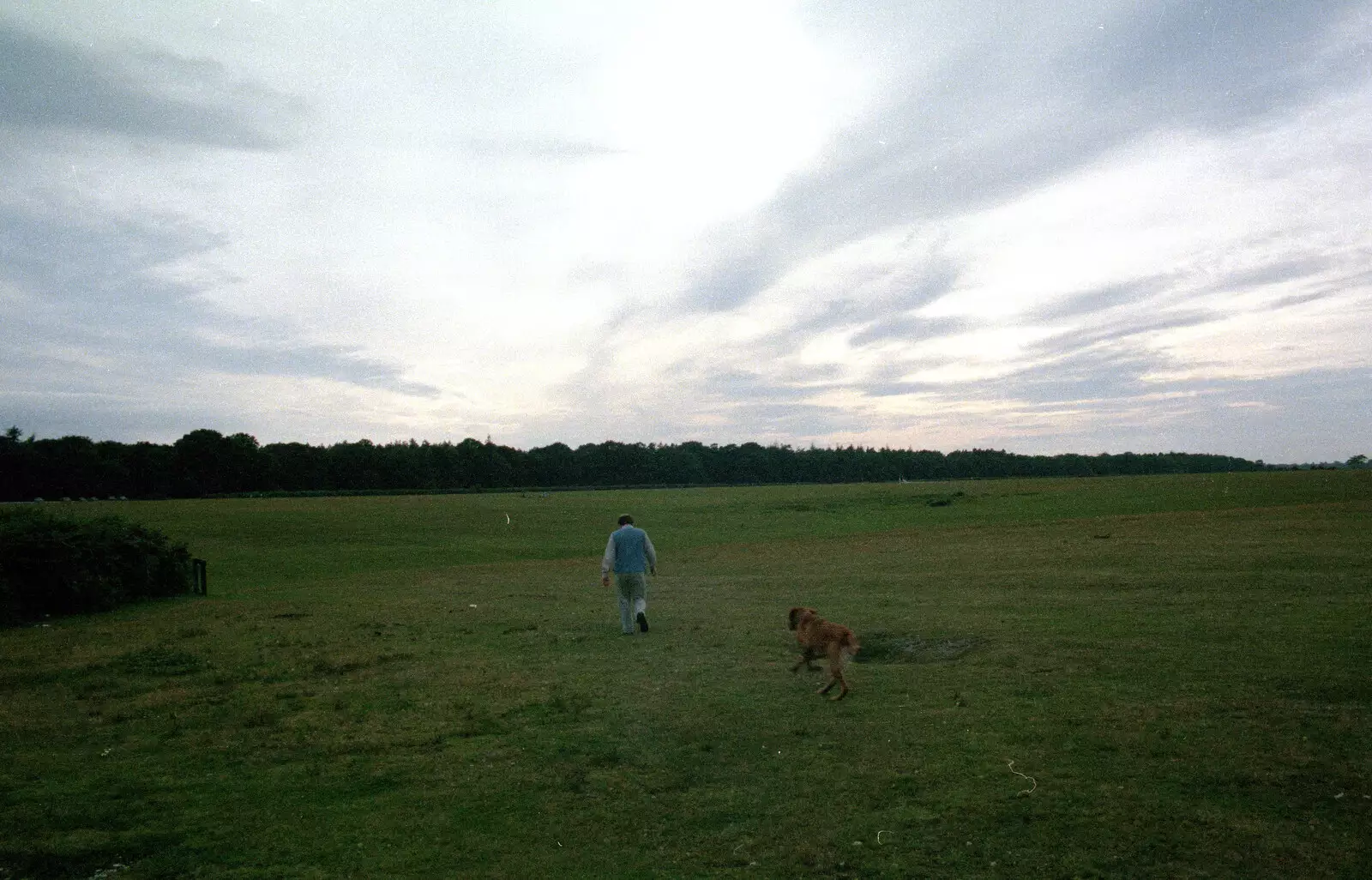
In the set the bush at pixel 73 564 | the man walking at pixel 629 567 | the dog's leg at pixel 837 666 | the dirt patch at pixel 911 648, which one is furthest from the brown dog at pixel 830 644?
the bush at pixel 73 564

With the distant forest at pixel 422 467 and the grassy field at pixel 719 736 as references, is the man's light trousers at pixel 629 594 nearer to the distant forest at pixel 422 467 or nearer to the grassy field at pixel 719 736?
the grassy field at pixel 719 736

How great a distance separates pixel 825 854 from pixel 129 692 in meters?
12.3

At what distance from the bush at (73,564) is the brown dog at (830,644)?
22.7 metres

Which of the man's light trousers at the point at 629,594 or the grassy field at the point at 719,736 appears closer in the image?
the grassy field at the point at 719,736

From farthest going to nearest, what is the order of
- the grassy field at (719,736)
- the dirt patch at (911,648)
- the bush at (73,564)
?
the bush at (73,564) → the dirt patch at (911,648) → the grassy field at (719,736)

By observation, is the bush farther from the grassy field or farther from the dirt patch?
the dirt patch

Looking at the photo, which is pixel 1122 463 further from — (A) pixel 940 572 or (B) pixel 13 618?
(B) pixel 13 618

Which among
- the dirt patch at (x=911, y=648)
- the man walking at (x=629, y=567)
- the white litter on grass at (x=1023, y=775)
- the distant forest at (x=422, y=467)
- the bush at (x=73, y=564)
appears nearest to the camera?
the white litter on grass at (x=1023, y=775)

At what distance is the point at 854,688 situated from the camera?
1247 cm

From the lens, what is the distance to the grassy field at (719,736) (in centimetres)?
696

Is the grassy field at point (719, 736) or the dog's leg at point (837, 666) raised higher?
the dog's leg at point (837, 666)

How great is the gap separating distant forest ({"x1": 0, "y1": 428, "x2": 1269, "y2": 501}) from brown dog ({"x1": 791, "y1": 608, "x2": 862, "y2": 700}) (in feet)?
392

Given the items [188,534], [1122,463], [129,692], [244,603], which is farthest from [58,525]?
A: [1122,463]

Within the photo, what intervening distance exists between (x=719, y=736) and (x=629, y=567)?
8.89 meters
